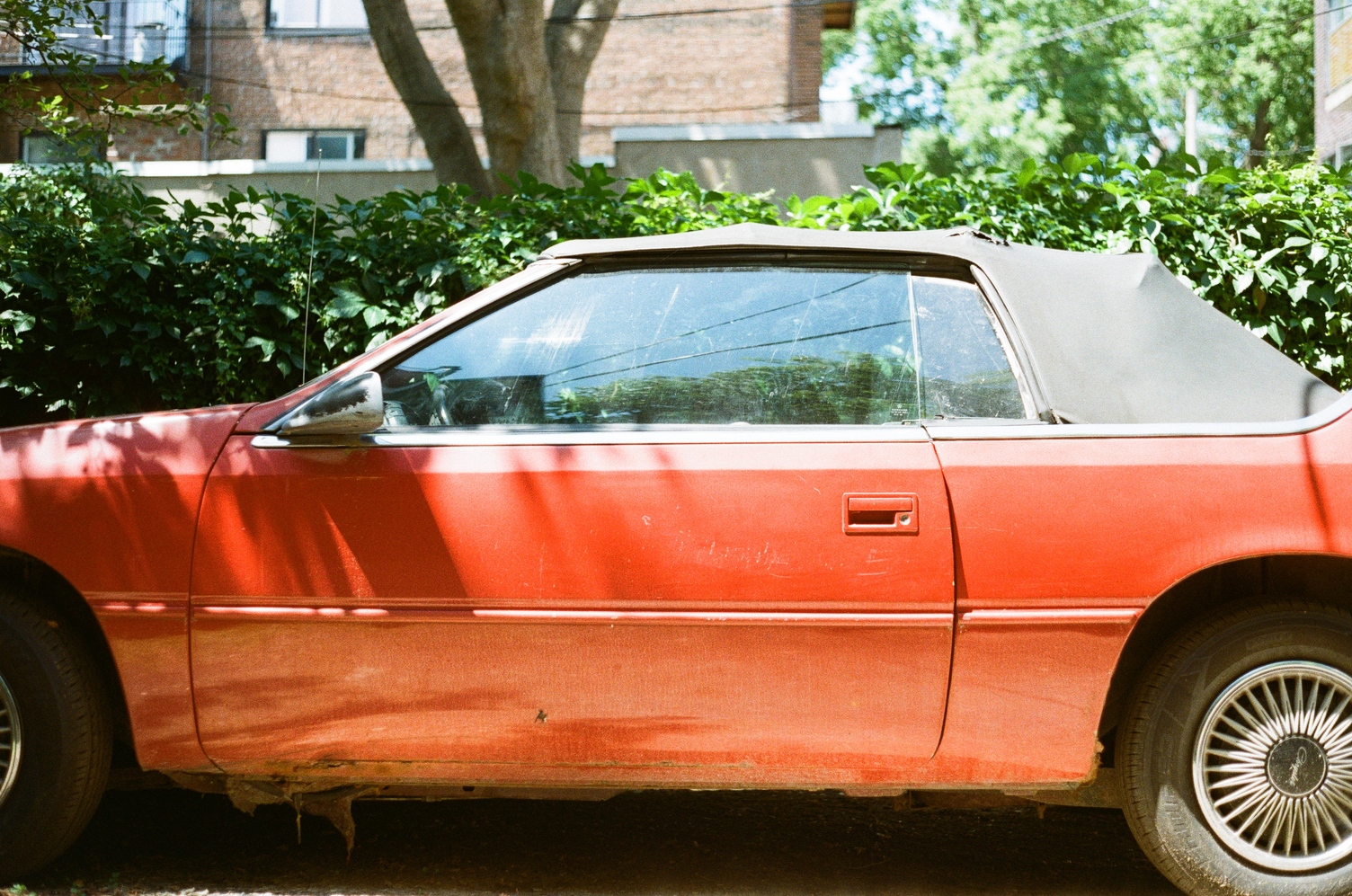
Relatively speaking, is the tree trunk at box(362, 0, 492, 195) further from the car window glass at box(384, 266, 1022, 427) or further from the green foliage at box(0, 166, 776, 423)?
the car window glass at box(384, 266, 1022, 427)

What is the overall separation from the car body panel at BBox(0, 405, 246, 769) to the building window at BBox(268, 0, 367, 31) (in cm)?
2059

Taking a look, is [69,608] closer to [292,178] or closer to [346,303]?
[346,303]

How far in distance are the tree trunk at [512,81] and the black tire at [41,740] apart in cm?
739

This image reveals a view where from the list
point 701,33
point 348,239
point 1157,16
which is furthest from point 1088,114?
point 348,239

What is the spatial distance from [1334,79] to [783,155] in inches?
590

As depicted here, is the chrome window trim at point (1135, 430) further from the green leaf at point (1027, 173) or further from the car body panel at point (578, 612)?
the green leaf at point (1027, 173)

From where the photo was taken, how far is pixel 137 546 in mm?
3088

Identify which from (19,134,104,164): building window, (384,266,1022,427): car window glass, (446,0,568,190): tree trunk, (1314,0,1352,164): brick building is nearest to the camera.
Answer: (384,266,1022,427): car window glass

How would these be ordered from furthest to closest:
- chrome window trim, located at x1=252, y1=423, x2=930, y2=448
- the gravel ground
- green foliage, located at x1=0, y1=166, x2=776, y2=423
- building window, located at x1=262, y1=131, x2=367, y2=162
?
building window, located at x1=262, y1=131, x2=367, y2=162
green foliage, located at x1=0, y1=166, x2=776, y2=423
the gravel ground
chrome window trim, located at x1=252, y1=423, x2=930, y2=448

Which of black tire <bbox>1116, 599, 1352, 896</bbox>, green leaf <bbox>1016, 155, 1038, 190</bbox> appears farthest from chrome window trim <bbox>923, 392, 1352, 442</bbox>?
green leaf <bbox>1016, 155, 1038, 190</bbox>

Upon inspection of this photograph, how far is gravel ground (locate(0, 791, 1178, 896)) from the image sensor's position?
11.1 feet

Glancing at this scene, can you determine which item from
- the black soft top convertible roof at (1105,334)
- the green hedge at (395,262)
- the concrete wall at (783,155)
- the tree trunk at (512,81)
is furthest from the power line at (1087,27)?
the black soft top convertible roof at (1105,334)

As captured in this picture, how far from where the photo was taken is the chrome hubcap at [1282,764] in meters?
3.01

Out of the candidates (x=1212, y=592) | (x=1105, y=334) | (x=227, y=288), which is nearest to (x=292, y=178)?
(x=227, y=288)
